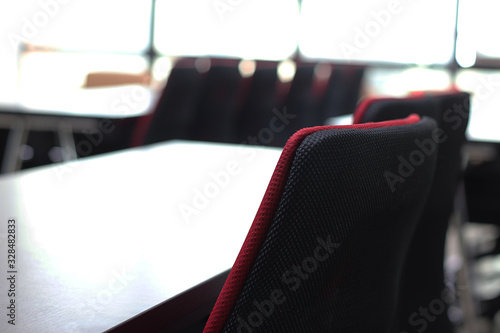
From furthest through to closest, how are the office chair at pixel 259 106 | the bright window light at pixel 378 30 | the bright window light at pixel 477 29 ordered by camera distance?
1. the bright window light at pixel 378 30
2. the bright window light at pixel 477 29
3. the office chair at pixel 259 106

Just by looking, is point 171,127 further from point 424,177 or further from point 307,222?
point 307,222

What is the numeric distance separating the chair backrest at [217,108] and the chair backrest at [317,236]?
307 cm

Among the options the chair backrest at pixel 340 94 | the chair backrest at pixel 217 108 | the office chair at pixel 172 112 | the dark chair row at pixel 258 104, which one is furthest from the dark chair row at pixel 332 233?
the chair backrest at pixel 340 94

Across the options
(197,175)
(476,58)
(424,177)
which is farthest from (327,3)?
(424,177)

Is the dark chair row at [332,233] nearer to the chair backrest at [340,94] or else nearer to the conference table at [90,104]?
the conference table at [90,104]

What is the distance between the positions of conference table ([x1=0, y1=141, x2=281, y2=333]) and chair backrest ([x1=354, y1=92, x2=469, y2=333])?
32cm

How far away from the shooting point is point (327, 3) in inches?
262

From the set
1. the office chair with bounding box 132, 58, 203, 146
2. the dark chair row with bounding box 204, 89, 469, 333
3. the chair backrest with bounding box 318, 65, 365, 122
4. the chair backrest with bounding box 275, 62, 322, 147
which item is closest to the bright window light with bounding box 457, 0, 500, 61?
the chair backrest with bounding box 318, 65, 365, 122

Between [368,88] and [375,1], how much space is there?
91 cm

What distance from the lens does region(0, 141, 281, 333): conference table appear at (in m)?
0.66

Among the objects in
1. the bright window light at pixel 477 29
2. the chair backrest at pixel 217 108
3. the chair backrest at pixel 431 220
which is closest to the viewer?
the chair backrest at pixel 431 220

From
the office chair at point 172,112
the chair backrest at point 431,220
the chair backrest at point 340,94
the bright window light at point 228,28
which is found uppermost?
the chair backrest at point 431,220

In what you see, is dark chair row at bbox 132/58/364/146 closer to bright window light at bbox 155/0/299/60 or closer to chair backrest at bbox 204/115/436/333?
bright window light at bbox 155/0/299/60

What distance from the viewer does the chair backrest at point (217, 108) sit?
3785mm
